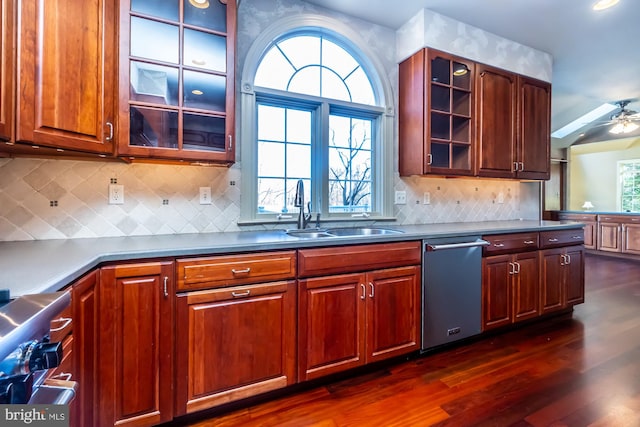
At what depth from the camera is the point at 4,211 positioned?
1590mm

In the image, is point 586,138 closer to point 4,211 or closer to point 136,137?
point 136,137

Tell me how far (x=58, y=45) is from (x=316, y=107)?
1.63 metres

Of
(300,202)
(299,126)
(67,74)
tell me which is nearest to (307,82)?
(299,126)

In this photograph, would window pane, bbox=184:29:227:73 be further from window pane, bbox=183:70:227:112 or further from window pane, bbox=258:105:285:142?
window pane, bbox=258:105:285:142

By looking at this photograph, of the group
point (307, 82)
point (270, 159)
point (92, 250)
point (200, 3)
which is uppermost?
point (200, 3)

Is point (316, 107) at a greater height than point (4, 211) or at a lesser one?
greater

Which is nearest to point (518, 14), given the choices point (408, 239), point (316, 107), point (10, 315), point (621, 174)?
point (316, 107)

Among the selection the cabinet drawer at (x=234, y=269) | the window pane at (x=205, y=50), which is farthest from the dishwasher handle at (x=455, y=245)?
the window pane at (x=205, y=50)

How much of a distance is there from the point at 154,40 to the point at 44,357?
1685mm

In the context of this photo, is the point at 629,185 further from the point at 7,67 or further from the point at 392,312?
the point at 7,67

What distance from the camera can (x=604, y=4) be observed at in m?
2.44

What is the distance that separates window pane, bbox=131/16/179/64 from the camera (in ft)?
5.36

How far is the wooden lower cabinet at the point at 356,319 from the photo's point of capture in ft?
5.76

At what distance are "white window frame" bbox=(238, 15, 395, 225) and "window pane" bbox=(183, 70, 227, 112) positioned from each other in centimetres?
31
